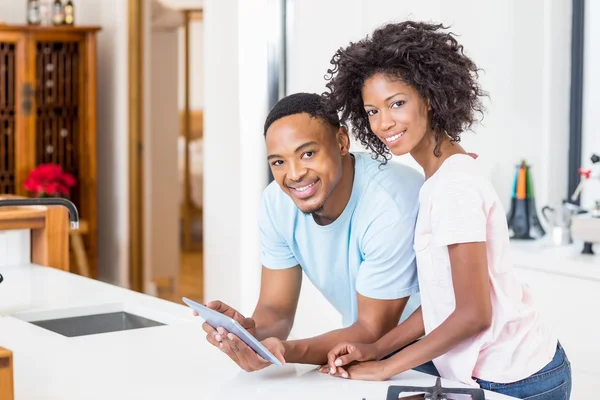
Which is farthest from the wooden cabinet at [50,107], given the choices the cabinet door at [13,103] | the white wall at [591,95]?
the white wall at [591,95]

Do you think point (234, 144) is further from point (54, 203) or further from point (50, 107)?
point (54, 203)

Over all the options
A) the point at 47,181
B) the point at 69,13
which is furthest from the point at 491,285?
the point at 69,13

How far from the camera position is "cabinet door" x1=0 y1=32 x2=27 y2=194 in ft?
19.2

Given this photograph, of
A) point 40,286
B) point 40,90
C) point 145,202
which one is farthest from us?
point 145,202

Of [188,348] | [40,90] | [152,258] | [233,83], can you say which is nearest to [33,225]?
[188,348]

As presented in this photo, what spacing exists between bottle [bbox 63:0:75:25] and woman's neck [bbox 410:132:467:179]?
15.0 ft

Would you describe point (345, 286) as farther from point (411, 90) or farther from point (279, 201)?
point (411, 90)

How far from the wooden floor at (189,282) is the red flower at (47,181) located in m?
1.12

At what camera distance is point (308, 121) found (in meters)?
2.03

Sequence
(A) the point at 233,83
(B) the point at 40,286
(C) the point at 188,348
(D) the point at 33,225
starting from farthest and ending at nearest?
(A) the point at 233,83 < (D) the point at 33,225 < (B) the point at 40,286 < (C) the point at 188,348

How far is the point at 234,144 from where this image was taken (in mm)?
5062

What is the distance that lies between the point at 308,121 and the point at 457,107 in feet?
1.07

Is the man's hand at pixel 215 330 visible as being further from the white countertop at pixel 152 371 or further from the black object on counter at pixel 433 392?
the black object on counter at pixel 433 392

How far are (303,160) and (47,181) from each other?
405 cm
